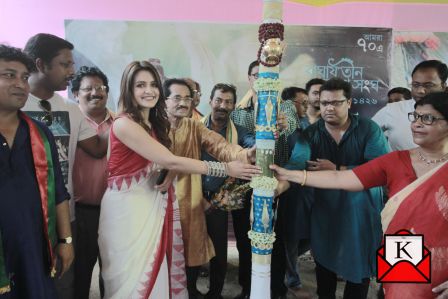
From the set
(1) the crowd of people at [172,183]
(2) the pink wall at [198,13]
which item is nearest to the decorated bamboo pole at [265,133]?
(1) the crowd of people at [172,183]

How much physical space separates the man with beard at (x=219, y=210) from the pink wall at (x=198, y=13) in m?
1.36

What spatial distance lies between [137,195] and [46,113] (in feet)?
2.04

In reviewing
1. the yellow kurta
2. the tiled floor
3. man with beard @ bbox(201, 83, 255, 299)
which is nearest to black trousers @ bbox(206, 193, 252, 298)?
man with beard @ bbox(201, 83, 255, 299)

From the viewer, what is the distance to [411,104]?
2.66 m

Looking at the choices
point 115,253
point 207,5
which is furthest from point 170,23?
point 115,253

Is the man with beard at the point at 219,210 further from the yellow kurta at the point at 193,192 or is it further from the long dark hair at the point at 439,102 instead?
the long dark hair at the point at 439,102

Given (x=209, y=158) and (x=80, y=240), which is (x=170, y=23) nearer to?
(x=209, y=158)

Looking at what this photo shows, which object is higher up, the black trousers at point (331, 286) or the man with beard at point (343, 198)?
the man with beard at point (343, 198)

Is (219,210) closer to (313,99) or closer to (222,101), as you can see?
(222,101)

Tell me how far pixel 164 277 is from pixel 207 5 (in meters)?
2.63

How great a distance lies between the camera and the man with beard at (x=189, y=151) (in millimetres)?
2018

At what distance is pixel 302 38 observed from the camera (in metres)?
3.33

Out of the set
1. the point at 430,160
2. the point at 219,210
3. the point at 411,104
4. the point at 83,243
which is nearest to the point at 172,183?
the point at 219,210

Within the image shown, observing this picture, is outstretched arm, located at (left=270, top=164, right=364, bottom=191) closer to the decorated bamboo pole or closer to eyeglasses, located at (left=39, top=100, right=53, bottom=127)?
the decorated bamboo pole
